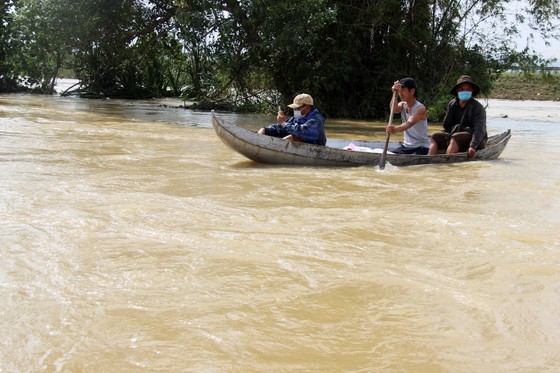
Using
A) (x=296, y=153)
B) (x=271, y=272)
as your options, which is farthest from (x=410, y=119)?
(x=271, y=272)

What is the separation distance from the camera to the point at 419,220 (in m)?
4.43

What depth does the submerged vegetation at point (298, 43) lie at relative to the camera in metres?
13.0

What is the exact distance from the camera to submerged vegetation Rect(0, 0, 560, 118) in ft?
42.8

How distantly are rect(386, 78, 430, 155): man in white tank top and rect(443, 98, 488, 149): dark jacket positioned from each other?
0.37m

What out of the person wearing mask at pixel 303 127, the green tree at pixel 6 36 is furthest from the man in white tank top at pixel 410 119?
the green tree at pixel 6 36

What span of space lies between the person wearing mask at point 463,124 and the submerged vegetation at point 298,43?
5.50 metres

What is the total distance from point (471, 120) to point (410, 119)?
2.90 ft

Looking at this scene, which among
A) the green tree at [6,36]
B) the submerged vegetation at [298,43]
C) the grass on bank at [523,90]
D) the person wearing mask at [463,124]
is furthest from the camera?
the grass on bank at [523,90]

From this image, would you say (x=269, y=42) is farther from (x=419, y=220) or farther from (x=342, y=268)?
(x=342, y=268)

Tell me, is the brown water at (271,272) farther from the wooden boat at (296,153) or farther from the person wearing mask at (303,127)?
the person wearing mask at (303,127)

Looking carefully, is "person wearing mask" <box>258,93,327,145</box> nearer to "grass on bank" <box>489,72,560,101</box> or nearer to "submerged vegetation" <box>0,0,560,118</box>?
"submerged vegetation" <box>0,0,560,118</box>

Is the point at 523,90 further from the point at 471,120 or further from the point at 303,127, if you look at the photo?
the point at 303,127

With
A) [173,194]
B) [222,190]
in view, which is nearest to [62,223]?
[173,194]

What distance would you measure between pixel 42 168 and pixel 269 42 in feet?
25.2
